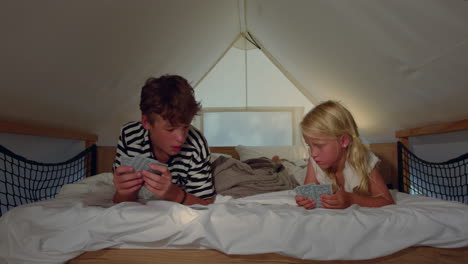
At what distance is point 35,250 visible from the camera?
2.44 feet

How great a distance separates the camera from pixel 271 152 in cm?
260

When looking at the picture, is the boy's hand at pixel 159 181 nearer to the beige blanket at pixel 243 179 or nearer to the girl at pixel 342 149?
the beige blanket at pixel 243 179

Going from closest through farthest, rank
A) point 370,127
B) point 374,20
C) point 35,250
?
1. point 35,250
2. point 374,20
3. point 370,127

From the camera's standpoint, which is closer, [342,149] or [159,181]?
[159,181]

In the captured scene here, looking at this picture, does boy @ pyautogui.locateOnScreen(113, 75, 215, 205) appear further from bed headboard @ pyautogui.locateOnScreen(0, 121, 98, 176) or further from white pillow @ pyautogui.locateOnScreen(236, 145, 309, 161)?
white pillow @ pyautogui.locateOnScreen(236, 145, 309, 161)

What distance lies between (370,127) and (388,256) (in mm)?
1670

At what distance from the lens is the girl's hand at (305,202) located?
3.11ft

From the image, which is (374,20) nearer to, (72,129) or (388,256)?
(388,256)

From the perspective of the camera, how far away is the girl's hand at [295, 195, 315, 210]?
0.95m

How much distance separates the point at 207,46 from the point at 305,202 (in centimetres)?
189

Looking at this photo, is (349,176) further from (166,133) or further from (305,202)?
(166,133)

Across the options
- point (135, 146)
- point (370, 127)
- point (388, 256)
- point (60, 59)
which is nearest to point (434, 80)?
point (388, 256)

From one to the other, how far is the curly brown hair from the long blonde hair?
0.48 meters

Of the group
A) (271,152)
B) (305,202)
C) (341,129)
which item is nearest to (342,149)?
(341,129)
